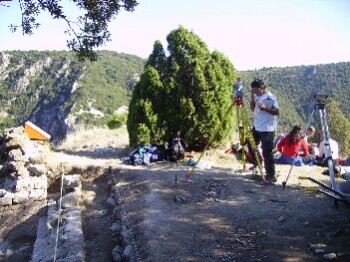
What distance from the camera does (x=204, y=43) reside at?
1049 centimetres

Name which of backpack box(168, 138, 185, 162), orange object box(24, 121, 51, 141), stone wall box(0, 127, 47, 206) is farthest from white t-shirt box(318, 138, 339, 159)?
orange object box(24, 121, 51, 141)

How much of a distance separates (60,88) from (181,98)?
60.5 meters

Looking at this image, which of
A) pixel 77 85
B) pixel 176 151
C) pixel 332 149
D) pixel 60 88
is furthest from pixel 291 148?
pixel 60 88

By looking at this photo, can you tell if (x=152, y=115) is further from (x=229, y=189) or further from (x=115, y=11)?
(x=115, y=11)

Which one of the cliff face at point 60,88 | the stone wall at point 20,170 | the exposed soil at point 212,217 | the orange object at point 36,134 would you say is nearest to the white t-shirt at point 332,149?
the exposed soil at point 212,217

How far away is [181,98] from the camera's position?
9.70 metres

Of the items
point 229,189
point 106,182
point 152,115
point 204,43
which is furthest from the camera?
point 204,43

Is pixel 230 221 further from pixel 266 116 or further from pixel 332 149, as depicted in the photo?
pixel 332 149

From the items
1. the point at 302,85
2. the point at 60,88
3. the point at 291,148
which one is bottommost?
the point at 291,148

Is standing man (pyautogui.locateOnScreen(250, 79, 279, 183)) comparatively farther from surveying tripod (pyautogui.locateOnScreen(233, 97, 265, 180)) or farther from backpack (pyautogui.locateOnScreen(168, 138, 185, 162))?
backpack (pyautogui.locateOnScreen(168, 138, 185, 162))

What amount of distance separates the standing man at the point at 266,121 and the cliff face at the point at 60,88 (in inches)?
1991

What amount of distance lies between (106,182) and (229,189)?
339 centimetres

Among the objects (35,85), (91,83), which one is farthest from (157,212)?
(35,85)

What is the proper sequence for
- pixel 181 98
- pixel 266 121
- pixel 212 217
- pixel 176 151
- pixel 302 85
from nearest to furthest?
pixel 212 217, pixel 266 121, pixel 176 151, pixel 181 98, pixel 302 85
